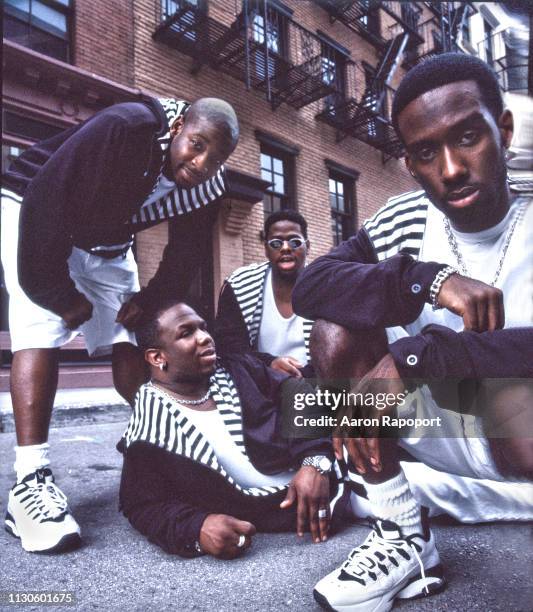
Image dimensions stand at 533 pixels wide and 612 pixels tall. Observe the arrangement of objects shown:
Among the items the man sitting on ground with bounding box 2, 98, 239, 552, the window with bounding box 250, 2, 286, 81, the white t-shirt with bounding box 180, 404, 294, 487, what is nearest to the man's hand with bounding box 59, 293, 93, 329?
the man sitting on ground with bounding box 2, 98, 239, 552

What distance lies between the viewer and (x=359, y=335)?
2.90ft

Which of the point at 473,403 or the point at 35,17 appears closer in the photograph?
the point at 473,403

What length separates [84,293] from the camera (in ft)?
4.43

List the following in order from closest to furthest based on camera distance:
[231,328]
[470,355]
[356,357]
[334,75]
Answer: [470,355]
[356,357]
[334,75]
[231,328]

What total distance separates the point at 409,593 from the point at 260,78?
4.27 feet

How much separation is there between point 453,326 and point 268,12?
0.85 metres

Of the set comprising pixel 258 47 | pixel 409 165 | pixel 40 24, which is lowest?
pixel 409 165

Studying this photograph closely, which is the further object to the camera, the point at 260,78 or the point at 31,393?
the point at 260,78

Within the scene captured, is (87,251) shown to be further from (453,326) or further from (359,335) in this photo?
(453,326)

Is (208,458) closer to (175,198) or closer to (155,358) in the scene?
(155,358)

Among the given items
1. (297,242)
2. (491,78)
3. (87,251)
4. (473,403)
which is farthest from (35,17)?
(473,403)

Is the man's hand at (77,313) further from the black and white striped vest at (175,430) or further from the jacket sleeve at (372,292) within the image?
the jacket sleeve at (372,292)

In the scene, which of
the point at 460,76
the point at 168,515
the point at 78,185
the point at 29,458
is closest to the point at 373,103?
the point at 460,76

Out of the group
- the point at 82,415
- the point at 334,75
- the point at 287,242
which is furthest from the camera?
the point at 82,415
